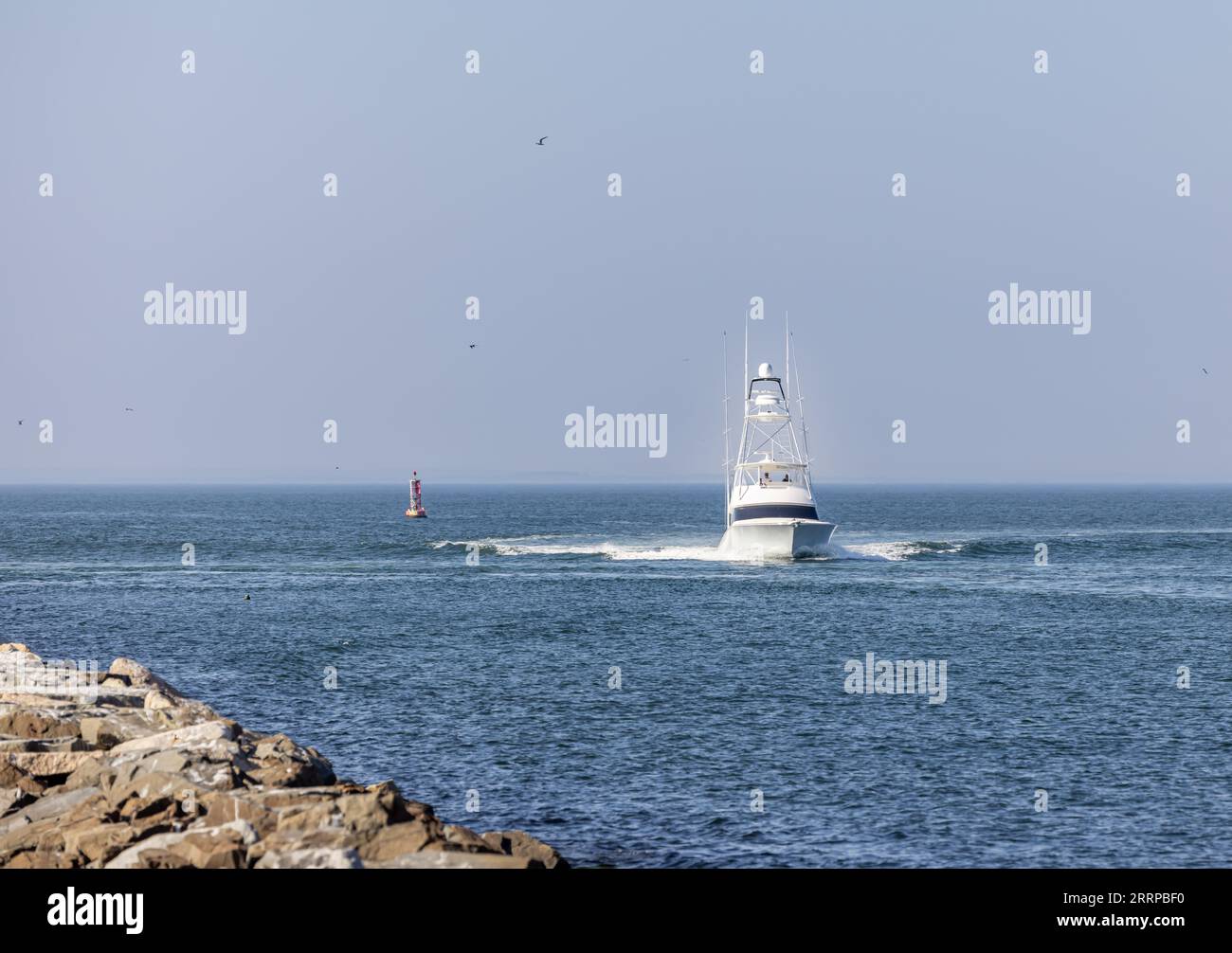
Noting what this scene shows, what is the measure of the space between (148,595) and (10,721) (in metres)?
45.3

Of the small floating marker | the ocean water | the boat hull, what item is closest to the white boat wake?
the boat hull

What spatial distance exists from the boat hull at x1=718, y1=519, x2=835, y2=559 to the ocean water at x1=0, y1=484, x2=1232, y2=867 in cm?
127

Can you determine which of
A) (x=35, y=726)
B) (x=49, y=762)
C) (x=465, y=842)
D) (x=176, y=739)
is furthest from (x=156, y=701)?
(x=465, y=842)

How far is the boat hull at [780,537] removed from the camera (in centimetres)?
8012

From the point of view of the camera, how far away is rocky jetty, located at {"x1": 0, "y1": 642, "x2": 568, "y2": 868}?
17969mm

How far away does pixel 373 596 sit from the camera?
69812 millimetres

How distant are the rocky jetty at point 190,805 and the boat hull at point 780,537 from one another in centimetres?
5487

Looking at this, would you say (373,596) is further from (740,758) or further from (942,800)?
(942,800)

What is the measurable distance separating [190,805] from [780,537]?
62323mm

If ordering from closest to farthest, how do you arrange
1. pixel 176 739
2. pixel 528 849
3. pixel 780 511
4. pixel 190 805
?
pixel 190 805
pixel 528 849
pixel 176 739
pixel 780 511

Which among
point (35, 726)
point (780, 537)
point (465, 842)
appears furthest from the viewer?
point (780, 537)

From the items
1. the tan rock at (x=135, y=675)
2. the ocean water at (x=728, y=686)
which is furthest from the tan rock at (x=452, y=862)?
the tan rock at (x=135, y=675)

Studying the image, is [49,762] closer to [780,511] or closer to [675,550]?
[780,511]

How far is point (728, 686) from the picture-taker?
4178cm
